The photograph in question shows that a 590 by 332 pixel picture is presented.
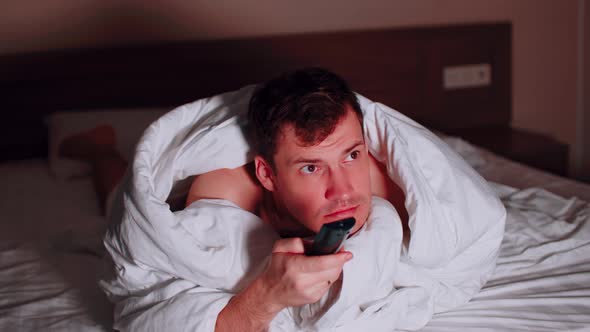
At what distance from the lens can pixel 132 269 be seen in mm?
1108

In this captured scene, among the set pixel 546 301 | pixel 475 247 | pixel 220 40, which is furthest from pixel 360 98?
pixel 220 40

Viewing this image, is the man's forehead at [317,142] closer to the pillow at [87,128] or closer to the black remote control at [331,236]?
the black remote control at [331,236]

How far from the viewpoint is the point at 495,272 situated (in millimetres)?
1243

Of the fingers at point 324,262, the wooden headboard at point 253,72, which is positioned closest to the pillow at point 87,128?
the wooden headboard at point 253,72

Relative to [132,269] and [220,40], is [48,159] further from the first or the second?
[132,269]

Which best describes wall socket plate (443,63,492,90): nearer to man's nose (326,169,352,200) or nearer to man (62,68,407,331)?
man (62,68,407,331)

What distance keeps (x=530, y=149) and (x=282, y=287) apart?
6.05 feet

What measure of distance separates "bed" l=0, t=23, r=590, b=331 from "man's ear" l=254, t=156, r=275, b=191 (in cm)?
39

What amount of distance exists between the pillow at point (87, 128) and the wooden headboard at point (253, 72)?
0.57ft

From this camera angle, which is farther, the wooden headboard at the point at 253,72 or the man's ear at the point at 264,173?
the wooden headboard at the point at 253,72

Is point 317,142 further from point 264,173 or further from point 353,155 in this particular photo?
point 264,173

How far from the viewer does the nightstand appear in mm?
2492

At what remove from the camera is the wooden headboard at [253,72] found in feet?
7.72

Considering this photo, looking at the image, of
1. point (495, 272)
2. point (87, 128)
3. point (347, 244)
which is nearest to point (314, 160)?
Result: point (347, 244)
